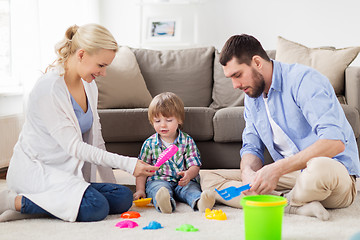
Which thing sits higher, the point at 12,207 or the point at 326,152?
the point at 326,152

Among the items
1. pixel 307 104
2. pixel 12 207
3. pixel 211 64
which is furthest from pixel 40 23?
pixel 307 104

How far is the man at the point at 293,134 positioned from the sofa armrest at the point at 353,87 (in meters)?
0.89

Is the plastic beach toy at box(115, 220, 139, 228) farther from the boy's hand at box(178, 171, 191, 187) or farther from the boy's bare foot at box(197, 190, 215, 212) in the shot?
the boy's hand at box(178, 171, 191, 187)

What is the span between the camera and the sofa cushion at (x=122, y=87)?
310cm

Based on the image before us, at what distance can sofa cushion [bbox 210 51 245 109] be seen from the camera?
133 inches

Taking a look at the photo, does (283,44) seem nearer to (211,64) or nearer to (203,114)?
(211,64)

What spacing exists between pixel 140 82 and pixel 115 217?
1404 mm

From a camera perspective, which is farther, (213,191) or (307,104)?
(213,191)

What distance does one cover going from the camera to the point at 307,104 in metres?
1.91

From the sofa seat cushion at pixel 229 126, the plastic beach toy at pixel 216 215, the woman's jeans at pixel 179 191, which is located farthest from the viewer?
the sofa seat cushion at pixel 229 126

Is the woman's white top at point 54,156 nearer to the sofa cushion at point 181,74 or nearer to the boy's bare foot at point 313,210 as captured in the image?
the boy's bare foot at point 313,210

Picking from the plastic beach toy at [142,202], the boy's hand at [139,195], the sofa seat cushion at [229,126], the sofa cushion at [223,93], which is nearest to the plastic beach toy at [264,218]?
the plastic beach toy at [142,202]

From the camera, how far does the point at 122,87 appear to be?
315 cm

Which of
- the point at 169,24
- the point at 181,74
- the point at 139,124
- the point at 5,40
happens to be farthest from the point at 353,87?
the point at 5,40
